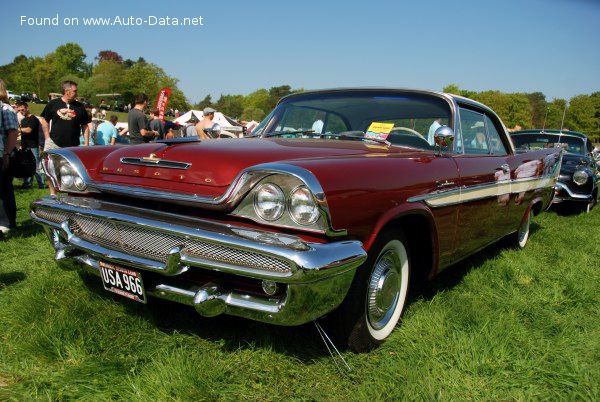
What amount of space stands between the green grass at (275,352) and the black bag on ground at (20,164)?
1.92 metres

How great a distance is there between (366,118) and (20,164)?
3714 millimetres

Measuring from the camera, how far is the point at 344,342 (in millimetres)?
2250

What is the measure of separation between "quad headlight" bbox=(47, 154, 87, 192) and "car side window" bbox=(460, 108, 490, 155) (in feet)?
8.60

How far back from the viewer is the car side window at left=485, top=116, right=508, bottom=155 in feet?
13.0

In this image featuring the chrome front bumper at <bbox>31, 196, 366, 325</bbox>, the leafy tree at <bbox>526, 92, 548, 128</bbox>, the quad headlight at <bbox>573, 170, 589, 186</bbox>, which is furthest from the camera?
the leafy tree at <bbox>526, 92, 548, 128</bbox>

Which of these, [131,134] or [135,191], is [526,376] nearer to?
[135,191]

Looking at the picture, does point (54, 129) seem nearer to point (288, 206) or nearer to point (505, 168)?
point (288, 206)

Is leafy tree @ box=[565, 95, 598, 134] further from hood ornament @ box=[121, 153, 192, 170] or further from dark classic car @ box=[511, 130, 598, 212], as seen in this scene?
hood ornament @ box=[121, 153, 192, 170]

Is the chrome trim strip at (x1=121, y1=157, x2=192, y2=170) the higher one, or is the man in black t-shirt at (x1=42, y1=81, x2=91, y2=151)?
the man in black t-shirt at (x1=42, y1=81, x2=91, y2=151)

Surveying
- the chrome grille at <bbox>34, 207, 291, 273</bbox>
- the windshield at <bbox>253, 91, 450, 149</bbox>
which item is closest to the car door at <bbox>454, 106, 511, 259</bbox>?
the windshield at <bbox>253, 91, 450, 149</bbox>

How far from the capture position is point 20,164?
476cm

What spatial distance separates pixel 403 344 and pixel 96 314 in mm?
1699

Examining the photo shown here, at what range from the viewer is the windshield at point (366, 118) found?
3.17 m

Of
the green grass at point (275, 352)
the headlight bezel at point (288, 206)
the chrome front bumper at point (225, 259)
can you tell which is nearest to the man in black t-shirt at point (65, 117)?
the green grass at point (275, 352)
